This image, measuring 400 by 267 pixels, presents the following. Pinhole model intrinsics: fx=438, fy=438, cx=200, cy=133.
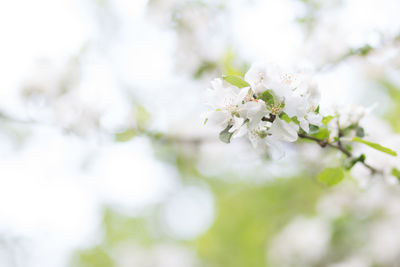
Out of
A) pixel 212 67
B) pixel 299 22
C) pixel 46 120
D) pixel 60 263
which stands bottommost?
pixel 60 263

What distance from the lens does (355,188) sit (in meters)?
3.79

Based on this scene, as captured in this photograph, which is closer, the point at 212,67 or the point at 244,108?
the point at 244,108

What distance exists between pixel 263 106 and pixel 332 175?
527 mm

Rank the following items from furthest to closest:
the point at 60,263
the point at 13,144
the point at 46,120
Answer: the point at 60,263
the point at 13,144
the point at 46,120

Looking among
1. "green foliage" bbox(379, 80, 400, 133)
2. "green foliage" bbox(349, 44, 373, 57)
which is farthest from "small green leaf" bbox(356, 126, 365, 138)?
"green foliage" bbox(379, 80, 400, 133)

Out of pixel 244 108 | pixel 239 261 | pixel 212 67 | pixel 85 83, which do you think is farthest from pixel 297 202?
pixel 244 108

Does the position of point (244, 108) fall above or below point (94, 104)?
above

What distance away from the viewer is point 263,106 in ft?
3.71

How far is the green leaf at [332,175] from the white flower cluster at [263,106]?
338mm

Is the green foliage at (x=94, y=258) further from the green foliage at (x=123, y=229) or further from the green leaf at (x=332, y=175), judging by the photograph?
the green leaf at (x=332, y=175)

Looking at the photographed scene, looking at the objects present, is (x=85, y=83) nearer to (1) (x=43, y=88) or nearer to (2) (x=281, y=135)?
(1) (x=43, y=88)

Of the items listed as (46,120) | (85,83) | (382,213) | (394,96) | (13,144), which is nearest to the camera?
(46,120)

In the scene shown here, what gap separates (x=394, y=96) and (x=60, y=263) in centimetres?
492

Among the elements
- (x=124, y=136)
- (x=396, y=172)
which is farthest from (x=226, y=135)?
(x=124, y=136)
